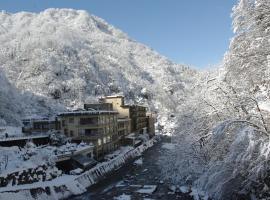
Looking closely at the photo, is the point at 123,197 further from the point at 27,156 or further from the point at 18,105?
the point at 18,105

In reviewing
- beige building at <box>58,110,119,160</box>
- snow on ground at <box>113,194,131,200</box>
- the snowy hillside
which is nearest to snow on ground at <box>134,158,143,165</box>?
beige building at <box>58,110,119,160</box>

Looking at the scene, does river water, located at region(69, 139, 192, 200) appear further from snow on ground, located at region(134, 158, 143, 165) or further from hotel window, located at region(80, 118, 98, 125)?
hotel window, located at region(80, 118, 98, 125)

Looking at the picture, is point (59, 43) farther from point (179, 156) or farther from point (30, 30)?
point (179, 156)

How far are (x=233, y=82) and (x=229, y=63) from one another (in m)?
1.48

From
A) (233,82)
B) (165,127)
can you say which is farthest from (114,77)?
(233,82)

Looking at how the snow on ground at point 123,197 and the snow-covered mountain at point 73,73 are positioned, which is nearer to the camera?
the snow on ground at point 123,197

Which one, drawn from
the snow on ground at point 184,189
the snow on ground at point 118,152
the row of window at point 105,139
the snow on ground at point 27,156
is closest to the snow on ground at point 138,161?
the snow on ground at point 118,152

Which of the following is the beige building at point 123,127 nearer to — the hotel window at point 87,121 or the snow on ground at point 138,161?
the snow on ground at point 138,161

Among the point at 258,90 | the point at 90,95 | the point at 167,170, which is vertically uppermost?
the point at 90,95

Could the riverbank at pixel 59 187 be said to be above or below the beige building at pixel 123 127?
below

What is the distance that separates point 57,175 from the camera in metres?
36.9

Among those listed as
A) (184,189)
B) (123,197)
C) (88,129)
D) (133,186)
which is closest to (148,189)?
(133,186)

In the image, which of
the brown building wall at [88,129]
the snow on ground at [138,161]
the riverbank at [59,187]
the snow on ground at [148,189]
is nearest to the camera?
the riverbank at [59,187]

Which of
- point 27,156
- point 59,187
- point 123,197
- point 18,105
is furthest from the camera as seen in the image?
point 18,105
